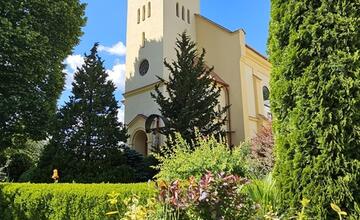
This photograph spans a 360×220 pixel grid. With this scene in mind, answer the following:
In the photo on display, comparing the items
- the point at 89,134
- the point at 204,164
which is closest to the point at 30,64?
the point at 89,134

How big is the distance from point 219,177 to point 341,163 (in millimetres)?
1417

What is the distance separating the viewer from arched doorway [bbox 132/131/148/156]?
2272cm

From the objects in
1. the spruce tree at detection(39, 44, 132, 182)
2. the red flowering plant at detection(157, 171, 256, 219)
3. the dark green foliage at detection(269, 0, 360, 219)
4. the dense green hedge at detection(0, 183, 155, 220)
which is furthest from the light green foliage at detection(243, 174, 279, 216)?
the spruce tree at detection(39, 44, 132, 182)

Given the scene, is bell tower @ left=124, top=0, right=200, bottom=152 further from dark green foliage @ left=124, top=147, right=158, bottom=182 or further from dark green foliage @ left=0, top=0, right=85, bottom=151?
dark green foliage @ left=0, top=0, right=85, bottom=151

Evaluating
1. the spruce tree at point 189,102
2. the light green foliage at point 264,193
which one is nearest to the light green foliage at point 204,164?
the light green foliage at point 264,193

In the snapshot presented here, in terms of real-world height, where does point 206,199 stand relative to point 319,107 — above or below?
below

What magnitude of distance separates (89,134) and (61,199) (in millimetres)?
7272

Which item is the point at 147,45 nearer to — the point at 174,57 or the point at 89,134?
the point at 174,57

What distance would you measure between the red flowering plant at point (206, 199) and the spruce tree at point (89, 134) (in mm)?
9842

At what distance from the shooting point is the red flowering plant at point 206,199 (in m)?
3.46

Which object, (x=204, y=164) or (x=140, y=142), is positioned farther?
(x=140, y=142)

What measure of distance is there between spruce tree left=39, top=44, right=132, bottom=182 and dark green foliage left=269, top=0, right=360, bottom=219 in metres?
9.83

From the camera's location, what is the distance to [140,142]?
23219 millimetres

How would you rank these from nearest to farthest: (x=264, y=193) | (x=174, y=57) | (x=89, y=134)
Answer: (x=264, y=193) < (x=89, y=134) < (x=174, y=57)
